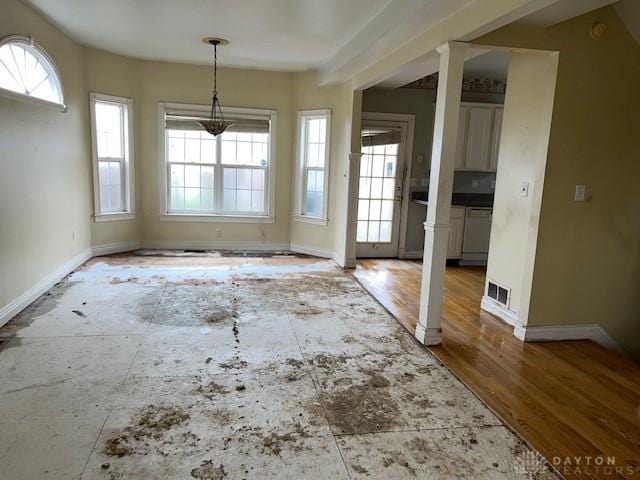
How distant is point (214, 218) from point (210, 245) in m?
0.42

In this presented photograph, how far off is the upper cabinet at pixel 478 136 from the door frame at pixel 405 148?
2.21 ft

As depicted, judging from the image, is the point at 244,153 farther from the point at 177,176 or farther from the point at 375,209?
the point at 375,209

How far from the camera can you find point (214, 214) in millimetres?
6766

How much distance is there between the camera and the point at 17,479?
6.38 ft

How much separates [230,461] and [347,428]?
2.09 feet

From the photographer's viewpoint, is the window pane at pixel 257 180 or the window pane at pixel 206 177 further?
the window pane at pixel 257 180

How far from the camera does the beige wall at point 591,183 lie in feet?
11.2

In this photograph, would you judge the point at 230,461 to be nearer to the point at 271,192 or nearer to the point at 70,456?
the point at 70,456

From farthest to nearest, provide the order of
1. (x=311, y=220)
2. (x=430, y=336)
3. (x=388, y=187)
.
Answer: (x=311, y=220)
(x=388, y=187)
(x=430, y=336)

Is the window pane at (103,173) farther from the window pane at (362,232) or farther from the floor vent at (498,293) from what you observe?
the floor vent at (498,293)

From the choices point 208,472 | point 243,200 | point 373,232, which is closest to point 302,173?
point 243,200

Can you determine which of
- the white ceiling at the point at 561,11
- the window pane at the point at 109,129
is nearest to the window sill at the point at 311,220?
the window pane at the point at 109,129

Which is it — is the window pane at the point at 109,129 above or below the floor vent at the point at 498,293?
above

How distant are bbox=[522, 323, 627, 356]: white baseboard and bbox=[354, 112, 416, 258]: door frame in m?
3.15
